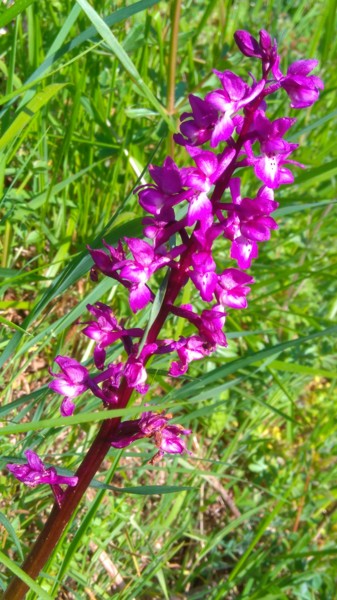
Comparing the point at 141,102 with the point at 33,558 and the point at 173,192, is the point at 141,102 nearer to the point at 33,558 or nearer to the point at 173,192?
the point at 173,192

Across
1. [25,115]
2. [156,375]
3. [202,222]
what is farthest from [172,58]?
[202,222]

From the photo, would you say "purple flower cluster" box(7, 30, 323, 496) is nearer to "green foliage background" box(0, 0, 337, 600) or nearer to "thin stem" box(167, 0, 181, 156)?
"green foliage background" box(0, 0, 337, 600)

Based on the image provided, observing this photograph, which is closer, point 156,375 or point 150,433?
point 150,433

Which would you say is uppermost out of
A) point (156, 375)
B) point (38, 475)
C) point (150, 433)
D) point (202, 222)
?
point (202, 222)

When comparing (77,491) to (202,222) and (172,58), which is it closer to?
(202,222)

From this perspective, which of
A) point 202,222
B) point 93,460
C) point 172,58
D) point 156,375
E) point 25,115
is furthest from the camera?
point 172,58

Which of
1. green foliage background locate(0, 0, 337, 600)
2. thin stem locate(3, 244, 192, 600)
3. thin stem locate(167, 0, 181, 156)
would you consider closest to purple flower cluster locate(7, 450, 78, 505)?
thin stem locate(3, 244, 192, 600)

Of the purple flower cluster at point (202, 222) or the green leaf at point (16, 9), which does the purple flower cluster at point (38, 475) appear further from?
the green leaf at point (16, 9)
